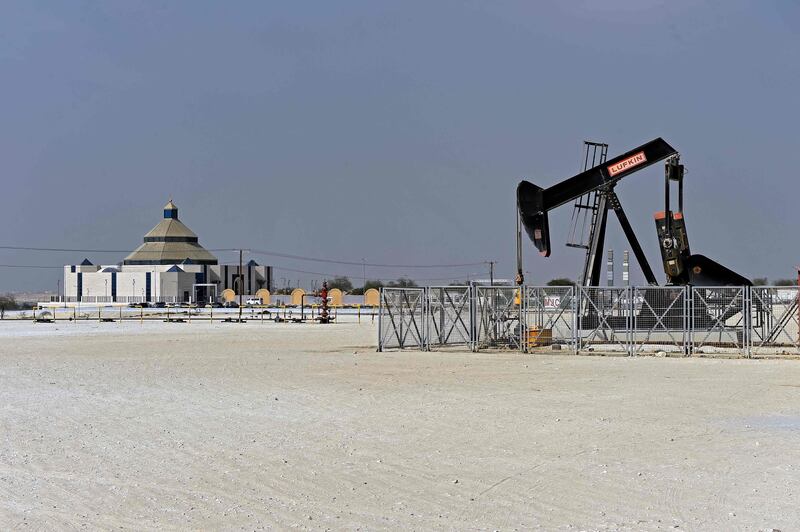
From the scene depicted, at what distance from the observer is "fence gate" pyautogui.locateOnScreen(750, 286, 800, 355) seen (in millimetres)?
34781

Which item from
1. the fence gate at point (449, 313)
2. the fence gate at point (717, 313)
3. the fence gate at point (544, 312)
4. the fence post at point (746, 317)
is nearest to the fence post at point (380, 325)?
the fence gate at point (449, 313)

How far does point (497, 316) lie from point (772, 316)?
30.0 ft

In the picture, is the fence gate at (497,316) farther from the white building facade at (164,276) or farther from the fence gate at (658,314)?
the white building facade at (164,276)

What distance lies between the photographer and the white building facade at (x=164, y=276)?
16375cm

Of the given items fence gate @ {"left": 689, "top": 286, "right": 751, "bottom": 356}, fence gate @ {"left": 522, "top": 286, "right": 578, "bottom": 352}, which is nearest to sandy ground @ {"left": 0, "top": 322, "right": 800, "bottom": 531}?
fence gate @ {"left": 689, "top": 286, "right": 751, "bottom": 356}

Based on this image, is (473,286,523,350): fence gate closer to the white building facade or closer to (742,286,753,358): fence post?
(742,286,753,358): fence post

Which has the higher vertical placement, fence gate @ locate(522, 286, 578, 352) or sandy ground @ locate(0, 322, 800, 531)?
fence gate @ locate(522, 286, 578, 352)

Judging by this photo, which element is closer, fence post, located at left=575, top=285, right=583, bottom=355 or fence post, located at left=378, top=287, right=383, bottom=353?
fence post, located at left=575, top=285, right=583, bottom=355

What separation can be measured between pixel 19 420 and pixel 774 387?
15.5 meters

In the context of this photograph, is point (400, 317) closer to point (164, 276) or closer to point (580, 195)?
point (580, 195)

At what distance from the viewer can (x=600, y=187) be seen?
38.8 m

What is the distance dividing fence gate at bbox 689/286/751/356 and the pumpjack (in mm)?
3131

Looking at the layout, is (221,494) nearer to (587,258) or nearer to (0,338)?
(587,258)

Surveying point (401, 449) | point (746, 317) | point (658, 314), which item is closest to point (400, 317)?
point (658, 314)
